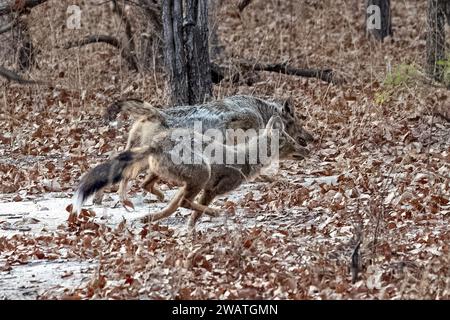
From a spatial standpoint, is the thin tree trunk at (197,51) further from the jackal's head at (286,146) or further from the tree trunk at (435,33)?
the tree trunk at (435,33)

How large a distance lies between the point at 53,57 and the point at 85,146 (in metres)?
3.58

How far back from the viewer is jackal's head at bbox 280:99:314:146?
12906 millimetres

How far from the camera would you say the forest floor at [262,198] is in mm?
8398

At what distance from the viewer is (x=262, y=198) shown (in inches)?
454

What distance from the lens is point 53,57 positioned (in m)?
17.7

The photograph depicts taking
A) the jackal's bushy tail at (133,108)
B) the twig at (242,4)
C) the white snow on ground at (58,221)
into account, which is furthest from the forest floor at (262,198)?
the jackal's bushy tail at (133,108)

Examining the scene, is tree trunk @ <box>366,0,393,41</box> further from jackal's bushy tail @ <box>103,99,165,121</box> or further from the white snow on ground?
jackal's bushy tail @ <box>103,99,165,121</box>

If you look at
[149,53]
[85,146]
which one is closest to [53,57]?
[149,53]

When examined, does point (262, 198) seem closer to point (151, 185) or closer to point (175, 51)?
point (151, 185)

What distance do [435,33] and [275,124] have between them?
4886 mm

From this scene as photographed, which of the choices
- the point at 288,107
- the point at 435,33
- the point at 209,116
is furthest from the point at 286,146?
the point at 435,33

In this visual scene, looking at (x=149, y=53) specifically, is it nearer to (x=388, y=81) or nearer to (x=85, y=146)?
(x=85, y=146)

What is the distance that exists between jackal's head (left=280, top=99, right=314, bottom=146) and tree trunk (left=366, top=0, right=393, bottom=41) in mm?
8383

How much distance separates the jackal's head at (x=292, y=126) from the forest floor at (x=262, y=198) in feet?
1.13
